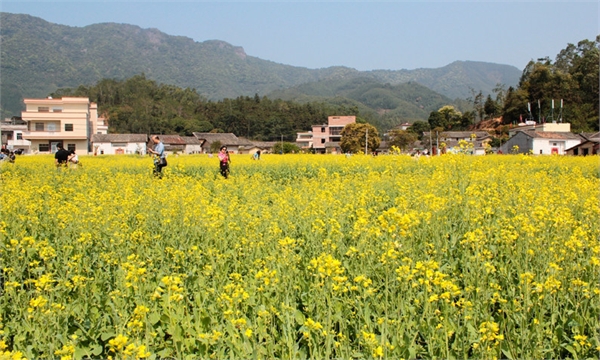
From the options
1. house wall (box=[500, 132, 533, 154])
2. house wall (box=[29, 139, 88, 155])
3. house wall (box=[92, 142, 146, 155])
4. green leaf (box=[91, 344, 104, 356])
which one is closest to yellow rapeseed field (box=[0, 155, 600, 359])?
green leaf (box=[91, 344, 104, 356])

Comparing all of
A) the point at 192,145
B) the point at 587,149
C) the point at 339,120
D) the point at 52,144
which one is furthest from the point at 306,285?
the point at 339,120

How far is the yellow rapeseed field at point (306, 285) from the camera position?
3.09m

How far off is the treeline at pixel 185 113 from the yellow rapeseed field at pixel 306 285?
89589 mm

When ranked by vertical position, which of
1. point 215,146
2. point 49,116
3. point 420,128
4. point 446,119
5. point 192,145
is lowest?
point 215,146

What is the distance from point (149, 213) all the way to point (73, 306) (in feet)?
8.73

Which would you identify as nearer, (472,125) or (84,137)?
(84,137)

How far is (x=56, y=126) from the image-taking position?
46625 millimetres

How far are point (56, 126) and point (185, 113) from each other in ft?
189

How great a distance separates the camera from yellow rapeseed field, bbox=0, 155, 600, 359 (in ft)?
10.1

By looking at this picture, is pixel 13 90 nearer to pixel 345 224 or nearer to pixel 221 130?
pixel 221 130

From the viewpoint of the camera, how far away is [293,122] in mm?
107875

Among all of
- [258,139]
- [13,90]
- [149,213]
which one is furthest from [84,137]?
[13,90]

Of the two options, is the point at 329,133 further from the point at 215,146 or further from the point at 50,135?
the point at 50,135

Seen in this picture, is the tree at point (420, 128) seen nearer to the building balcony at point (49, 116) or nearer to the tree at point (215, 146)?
the tree at point (215, 146)
